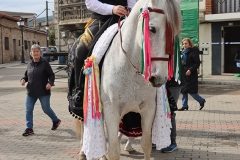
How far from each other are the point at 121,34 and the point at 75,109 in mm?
1196

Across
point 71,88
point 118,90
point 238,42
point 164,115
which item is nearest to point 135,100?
point 118,90

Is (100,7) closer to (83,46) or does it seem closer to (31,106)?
(83,46)

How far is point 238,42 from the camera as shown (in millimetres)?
17734

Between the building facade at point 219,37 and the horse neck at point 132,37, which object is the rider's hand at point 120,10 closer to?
the horse neck at point 132,37

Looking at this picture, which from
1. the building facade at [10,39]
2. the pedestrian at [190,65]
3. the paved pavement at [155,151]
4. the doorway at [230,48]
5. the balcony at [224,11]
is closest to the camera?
the paved pavement at [155,151]

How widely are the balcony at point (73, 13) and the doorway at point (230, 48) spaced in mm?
8783

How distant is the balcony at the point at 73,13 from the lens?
73.5 ft

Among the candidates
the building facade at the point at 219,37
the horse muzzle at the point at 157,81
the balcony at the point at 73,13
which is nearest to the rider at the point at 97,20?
the horse muzzle at the point at 157,81

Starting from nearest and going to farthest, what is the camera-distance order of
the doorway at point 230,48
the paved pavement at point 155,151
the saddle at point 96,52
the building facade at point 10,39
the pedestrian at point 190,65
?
the saddle at point 96,52 → the paved pavement at point 155,151 → the pedestrian at point 190,65 → the doorway at point 230,48 → the building facade at point 10,39

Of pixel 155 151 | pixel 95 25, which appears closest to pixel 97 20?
pixel 95 25

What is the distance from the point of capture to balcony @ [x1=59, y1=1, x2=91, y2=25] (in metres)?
22.4

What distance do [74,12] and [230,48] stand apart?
10.4 m

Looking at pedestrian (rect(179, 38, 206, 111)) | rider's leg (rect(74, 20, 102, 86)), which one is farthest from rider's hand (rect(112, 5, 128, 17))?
pedestrian (rect(179, 38, 206, 111))

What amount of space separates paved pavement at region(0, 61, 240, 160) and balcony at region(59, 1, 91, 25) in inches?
496
